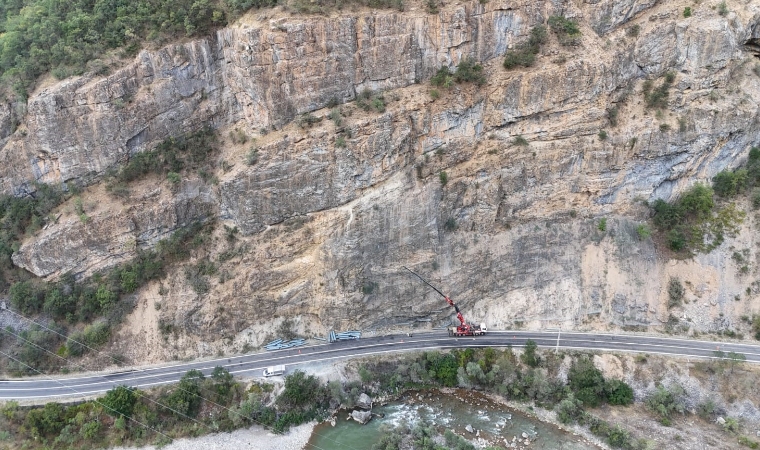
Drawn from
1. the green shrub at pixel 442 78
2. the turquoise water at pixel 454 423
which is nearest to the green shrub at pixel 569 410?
the turquoise water at pixel 454 423

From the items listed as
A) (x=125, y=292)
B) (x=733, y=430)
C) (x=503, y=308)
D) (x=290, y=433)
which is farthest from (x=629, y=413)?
(x=125, y=292)

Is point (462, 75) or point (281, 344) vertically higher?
point (462, 75)

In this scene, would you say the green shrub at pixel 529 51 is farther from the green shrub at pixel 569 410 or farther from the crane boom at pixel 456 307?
the green shrub at pixel 569 410

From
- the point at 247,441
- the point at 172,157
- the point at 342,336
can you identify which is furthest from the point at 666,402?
the point at 172,157

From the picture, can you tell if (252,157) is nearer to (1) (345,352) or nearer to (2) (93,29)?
(2) (93,29)

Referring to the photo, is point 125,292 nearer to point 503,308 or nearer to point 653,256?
point 503,308

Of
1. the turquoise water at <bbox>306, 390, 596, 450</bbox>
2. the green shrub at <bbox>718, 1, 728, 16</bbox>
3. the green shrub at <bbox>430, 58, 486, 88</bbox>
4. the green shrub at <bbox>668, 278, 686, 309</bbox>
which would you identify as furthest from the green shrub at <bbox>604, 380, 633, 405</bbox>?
the green shrub at <bbox>718, 1, 728, 16</bbox>
